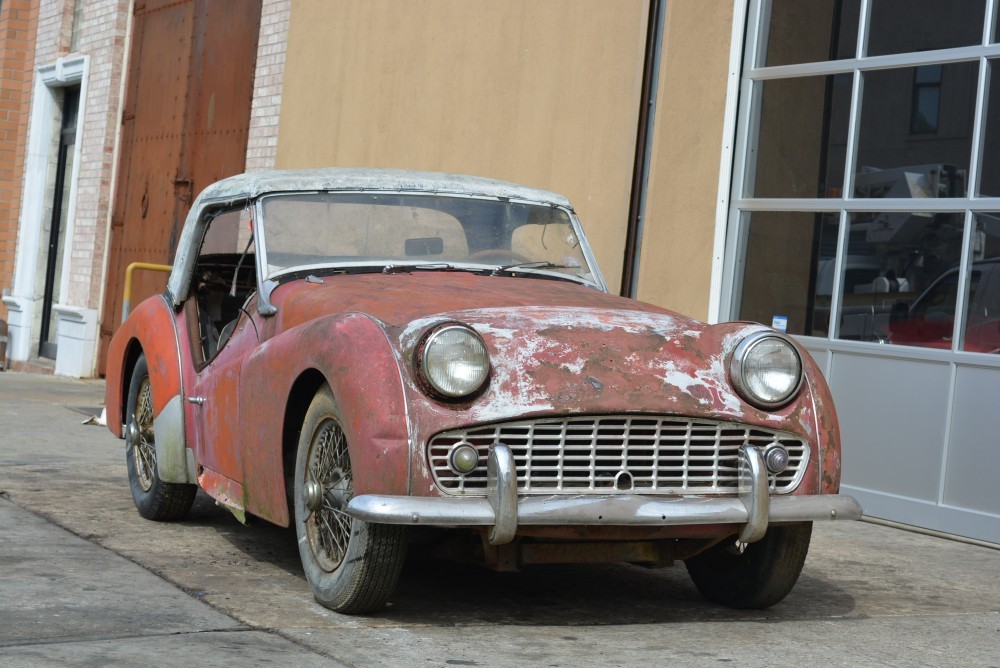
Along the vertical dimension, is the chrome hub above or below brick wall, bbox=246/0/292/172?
below

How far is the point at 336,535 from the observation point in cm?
A: 431

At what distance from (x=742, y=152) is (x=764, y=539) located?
14.9 ft

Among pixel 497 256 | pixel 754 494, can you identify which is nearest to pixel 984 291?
pixel 497 256

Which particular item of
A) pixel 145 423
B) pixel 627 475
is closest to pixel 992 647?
pixel 627 475

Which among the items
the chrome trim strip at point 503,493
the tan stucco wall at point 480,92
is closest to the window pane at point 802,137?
the tan stucco wall at point 480,92

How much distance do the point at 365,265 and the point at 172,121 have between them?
9921 mm

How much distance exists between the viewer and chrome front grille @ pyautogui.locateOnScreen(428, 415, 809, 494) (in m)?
3.95

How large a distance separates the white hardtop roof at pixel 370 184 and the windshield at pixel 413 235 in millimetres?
42

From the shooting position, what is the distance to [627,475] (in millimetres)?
4070

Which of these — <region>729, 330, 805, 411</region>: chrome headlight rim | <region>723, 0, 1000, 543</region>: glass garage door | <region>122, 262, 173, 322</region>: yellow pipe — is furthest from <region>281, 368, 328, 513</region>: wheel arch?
<region>723, 0, 1000, 543</region>: glass garage door

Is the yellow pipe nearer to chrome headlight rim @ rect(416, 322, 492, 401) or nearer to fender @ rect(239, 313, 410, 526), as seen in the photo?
fender @ rect(239, 313, 410, 526)

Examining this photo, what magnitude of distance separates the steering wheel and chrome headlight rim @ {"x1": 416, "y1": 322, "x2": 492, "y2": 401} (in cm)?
142

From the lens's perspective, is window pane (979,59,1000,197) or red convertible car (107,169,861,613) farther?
window pane (979,59,1000,197)

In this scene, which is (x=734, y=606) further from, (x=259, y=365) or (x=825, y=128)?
(x=825, y=128)
